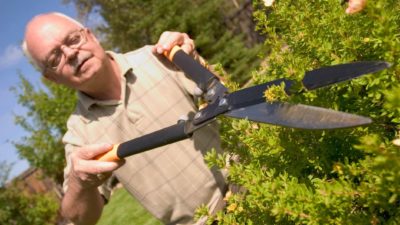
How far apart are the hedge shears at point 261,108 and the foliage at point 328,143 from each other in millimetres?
41

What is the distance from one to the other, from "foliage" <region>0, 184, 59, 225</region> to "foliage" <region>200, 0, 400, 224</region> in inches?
724

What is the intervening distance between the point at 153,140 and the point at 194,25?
46.6 feet

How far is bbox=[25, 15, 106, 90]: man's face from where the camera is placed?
2.77 m

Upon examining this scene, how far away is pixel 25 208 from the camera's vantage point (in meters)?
19.1

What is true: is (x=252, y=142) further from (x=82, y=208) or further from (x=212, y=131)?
(x=82, y=208)

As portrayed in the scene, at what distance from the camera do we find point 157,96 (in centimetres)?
309

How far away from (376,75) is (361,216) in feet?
1.24

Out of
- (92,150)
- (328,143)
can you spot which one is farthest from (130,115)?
(328,143)

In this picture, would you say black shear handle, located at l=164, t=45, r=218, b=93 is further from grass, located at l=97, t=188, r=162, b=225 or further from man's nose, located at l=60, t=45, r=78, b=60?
grass, located at l=97, t=188, r=162, b=225

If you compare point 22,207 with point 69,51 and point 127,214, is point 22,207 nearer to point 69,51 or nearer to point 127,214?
point 127,214

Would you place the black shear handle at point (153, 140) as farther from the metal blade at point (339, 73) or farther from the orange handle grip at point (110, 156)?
the metal blade at point (339, 73)

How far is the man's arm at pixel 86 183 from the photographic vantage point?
2.06m

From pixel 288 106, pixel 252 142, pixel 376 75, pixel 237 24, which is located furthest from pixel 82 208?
pixel 237 24

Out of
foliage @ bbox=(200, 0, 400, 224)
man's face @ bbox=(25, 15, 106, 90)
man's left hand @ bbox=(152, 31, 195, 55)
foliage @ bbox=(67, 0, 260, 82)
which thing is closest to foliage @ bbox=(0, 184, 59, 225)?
foliage @ bbox=(67, 0, 260, 82)
